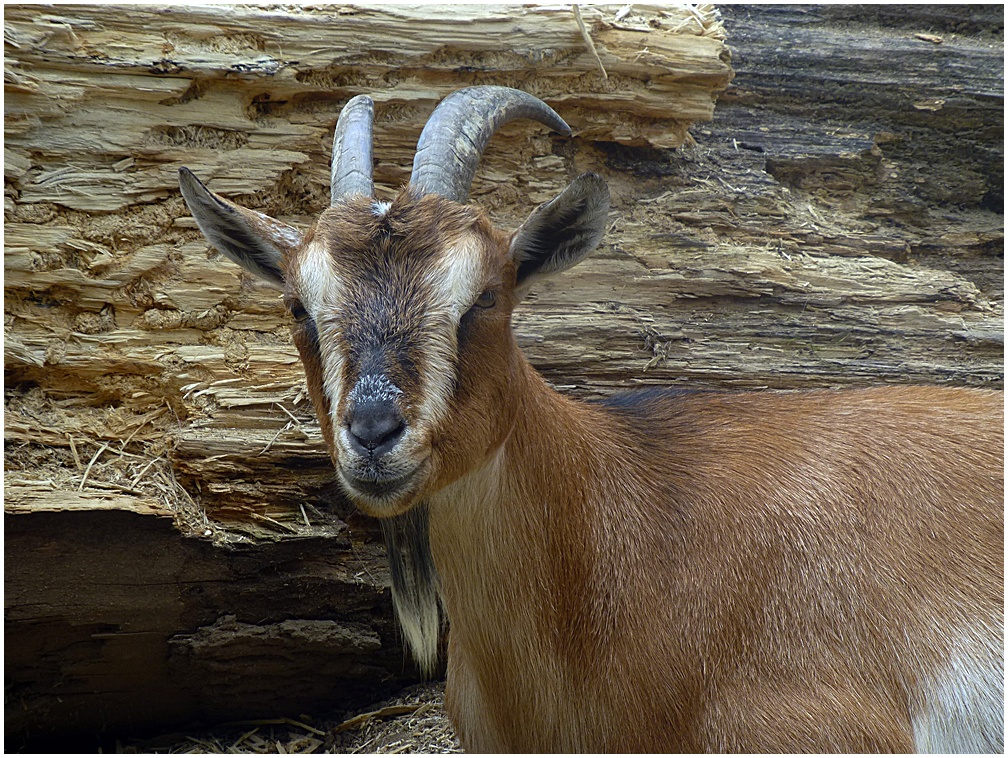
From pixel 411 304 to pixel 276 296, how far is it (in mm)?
2109

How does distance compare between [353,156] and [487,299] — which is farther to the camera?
[353,156]

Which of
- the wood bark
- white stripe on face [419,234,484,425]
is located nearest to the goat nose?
white stripe on face [419,234,484,425]

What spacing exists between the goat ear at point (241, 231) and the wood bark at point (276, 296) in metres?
1.16

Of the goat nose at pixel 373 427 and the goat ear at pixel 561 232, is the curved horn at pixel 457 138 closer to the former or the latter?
the goat ear at pixel 561 232

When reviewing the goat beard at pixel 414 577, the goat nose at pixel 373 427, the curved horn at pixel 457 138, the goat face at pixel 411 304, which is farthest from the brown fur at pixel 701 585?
the curved horn at pixel 457 138

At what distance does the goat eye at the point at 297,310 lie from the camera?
3.60 meters

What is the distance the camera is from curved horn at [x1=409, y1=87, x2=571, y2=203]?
12.4ft

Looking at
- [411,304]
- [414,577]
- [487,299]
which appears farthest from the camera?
[414,577]

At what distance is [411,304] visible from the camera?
132 inches

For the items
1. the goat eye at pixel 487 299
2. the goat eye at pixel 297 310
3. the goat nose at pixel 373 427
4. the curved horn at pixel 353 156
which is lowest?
the goat nose at pixel 373 427

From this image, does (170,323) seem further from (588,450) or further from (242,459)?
(588,450)

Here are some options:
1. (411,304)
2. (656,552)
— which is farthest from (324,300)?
(656,552)

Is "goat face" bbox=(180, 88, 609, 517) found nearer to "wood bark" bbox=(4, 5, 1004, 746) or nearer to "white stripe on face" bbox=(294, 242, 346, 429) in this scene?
"white stripe on face" bbox=(294, 242, 346, 429)

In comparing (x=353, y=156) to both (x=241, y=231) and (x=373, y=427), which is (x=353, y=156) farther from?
(x=373, y=427)
